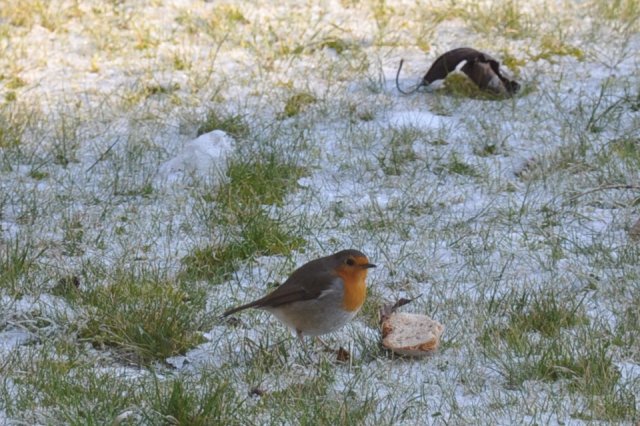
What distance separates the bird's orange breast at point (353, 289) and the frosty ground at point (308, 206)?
217mm

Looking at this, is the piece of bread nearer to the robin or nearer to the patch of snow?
the robin

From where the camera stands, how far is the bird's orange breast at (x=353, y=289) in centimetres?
501

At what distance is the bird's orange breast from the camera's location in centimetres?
501

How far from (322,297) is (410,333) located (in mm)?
443

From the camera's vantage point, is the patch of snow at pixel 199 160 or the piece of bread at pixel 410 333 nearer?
the piece of bread at pixel 410 333

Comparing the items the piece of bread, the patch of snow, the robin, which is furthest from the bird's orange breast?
the patch of snow

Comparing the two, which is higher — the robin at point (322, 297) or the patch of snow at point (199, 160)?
the robin at point (322, 297)

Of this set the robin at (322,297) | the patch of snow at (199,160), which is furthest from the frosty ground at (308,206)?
the robin at (322,297)

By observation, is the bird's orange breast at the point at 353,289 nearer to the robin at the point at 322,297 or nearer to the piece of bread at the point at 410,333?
the robin at the point at 322,297

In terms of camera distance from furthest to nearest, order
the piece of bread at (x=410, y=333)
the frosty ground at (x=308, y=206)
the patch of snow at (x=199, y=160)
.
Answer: the patch of snow at (x=199, y=160) < the piece of bread at (x=410, y=333) < the frosty ground at (x=308, y=206)

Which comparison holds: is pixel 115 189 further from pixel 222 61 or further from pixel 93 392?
pixel 93 392

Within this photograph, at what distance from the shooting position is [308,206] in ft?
22.2

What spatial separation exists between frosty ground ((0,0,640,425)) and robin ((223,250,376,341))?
17 centimetres

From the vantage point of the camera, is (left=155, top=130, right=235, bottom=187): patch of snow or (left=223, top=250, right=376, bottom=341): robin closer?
(left=223, top=250, right=376, bottom=341): robin
